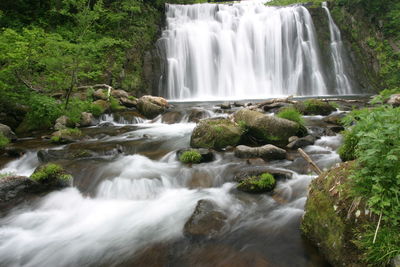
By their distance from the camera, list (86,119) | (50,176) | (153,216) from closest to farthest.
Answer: (153,216) < (50,176) < (86,119)

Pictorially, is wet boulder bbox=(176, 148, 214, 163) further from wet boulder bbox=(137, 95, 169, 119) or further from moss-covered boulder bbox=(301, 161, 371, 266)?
wet boulder bbox=(137, 95, 169, 119)

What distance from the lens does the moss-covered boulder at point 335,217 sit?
8.71 ft

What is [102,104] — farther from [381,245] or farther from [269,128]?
[381,245]

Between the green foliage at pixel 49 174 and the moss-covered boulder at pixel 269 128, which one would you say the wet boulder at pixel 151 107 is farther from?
the green foliage at pixel 49 174

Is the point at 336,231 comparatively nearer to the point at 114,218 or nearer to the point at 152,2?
the point at 114,218

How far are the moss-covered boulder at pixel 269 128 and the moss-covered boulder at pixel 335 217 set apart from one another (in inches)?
174

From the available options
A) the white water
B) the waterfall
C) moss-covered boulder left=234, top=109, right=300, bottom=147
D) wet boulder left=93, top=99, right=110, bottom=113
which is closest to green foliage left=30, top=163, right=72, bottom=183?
moss-covered boulder left=234, top=109, right=300, bottom=147

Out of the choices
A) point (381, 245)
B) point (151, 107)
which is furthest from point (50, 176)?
point (151, 107)

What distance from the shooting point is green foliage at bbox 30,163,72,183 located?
5711mm

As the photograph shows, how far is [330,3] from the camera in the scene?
2814 centimetres

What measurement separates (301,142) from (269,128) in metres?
1.00

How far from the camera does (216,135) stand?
7.83m

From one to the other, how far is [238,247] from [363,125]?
7.43 ft

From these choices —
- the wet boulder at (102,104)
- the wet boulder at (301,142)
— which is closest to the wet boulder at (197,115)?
the wet boulder at (102,104)
